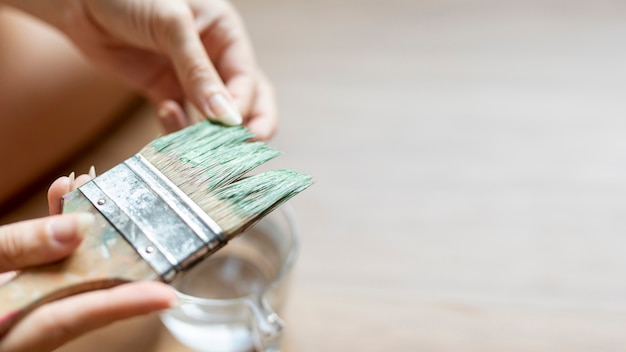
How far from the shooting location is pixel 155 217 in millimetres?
354

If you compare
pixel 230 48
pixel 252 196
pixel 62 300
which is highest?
pixel 230 48

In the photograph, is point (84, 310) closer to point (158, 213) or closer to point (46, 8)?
point (158, 213)

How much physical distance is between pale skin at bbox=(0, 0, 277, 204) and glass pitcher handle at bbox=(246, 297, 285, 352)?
16cm

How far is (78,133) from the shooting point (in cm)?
60

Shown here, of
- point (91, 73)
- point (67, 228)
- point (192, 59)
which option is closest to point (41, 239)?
point (67, 228)

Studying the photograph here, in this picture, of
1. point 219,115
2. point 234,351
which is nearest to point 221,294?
point 234,351

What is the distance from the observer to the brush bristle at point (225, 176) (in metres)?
0.37

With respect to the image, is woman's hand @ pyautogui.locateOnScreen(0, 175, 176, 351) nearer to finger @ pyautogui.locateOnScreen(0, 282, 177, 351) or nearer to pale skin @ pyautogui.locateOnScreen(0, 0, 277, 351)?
finger @ pyautogui.locateOnScreen(0, 282, 177, 351)

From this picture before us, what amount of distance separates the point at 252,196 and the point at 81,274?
0.11 meters

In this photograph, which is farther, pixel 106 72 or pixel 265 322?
pixel 106 72

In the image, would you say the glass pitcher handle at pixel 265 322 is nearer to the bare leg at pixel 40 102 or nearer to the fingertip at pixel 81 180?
the fingertip at pixel 81 180

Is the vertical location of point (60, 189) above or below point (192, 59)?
below

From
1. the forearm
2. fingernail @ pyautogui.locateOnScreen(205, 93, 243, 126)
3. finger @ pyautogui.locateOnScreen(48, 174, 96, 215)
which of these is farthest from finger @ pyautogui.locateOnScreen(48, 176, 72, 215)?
the forearm

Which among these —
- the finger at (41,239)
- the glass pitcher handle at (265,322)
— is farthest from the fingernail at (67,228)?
the glass pitcher handle at (265,322)
